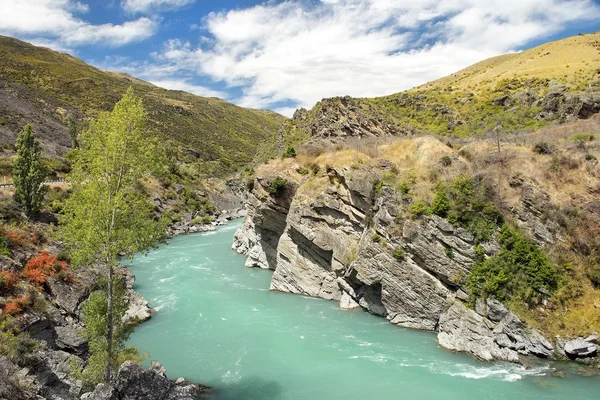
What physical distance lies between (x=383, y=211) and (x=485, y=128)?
31.5 metres

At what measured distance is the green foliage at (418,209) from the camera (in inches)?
955

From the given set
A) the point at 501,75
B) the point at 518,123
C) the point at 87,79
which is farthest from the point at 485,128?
the point at 87,79

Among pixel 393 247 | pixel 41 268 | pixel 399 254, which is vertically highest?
pixel 393 247

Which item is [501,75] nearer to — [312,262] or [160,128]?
[312,262]

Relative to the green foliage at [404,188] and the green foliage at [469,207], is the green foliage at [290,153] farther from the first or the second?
the green foliage at [469,207]

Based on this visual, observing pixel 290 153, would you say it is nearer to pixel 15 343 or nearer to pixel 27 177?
pixel 15 343

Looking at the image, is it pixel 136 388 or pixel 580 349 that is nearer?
pixel 136 388

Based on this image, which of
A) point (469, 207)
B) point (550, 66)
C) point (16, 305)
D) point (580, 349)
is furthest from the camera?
point (550, 66)

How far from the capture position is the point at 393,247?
81.8 feet

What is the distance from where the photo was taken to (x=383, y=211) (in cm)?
2611

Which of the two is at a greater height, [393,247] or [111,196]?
[111,196]

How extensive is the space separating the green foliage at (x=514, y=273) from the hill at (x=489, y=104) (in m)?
25.0

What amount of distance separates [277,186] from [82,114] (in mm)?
89970

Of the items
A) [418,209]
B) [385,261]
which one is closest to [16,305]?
[385,261]
